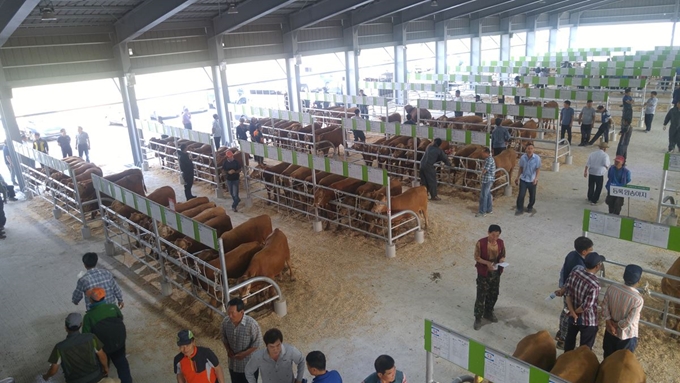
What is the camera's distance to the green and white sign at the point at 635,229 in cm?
650

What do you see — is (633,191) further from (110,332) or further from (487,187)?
(110,332)

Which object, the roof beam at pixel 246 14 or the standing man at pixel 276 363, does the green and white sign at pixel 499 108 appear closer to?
the roof beam at pixel 246 14

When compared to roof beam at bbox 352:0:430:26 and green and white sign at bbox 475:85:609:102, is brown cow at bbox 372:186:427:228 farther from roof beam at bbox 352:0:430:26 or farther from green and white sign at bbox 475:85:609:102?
roof beam at bbox 352:0:430:26

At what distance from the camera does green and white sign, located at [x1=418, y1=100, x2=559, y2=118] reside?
14641 millimetres

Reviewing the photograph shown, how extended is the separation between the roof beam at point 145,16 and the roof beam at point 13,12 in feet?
12.3

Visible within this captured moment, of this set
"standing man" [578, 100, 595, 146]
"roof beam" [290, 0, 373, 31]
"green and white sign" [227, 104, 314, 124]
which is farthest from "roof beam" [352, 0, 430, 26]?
"standing man" [578, 100, 595, 146]

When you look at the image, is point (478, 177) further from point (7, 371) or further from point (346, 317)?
point (7, 371)

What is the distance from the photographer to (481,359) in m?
3.97

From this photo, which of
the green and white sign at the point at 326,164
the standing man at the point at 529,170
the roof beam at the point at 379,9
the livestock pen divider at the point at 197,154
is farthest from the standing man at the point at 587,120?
the livestock pen divider at the point at 197,154

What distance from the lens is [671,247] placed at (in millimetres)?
6520

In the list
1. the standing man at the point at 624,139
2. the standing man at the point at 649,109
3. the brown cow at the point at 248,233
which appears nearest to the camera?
the brown cow at the point at 248,233

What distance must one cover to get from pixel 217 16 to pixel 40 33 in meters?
6.24

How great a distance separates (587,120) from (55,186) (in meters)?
16.4

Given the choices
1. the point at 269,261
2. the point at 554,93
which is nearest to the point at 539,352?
the point at 269,261
